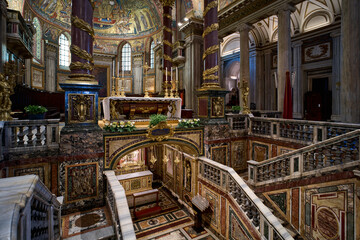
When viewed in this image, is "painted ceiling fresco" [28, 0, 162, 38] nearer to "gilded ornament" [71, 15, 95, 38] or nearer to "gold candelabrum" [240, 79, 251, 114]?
"gold candelabrum" [240, 79, 251, 114]

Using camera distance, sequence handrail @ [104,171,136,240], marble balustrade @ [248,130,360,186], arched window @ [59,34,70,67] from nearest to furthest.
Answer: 1. handrail @ [104,171,136,240]
2. marble balustrade @ [248,130,360,186]
3. arched window @ [59,34,70,67]

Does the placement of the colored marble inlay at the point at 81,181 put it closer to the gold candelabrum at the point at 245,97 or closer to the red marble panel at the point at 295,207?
the red marble panel at the point at 295,207

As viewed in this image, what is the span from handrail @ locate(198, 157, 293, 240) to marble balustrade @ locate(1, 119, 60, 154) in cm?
470

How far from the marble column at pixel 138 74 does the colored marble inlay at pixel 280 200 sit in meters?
18.6

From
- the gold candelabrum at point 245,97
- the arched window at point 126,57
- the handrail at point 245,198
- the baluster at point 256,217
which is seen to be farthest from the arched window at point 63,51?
the baluster at point 256,217

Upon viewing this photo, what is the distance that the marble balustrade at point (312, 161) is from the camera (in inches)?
184

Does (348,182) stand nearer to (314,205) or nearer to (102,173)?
(314,205)

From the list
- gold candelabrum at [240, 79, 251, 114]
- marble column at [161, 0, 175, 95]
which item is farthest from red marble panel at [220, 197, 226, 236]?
marble column at [161, 0, 175, 95]

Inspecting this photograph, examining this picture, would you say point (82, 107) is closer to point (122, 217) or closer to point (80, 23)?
point (80, 23)

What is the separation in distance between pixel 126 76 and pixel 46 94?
8767mm

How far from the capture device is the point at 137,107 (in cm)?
771

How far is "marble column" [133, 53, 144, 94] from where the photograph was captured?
22.2 meters

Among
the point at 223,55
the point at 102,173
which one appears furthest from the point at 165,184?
the point at 223,55

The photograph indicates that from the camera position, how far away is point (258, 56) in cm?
1784
